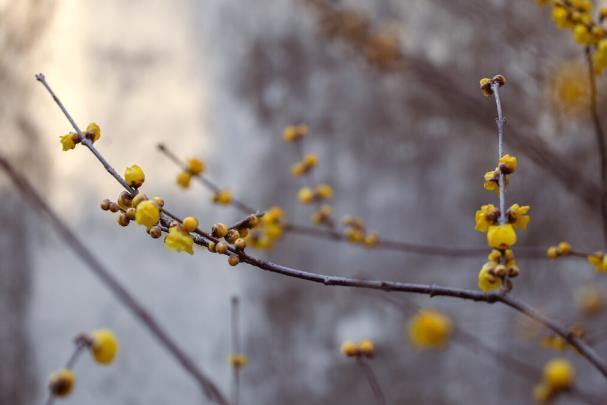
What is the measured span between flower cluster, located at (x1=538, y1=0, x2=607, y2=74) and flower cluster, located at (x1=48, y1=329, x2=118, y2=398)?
1.85 feet

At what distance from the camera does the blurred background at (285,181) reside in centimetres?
149

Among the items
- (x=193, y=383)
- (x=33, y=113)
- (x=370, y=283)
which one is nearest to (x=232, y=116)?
(x=33, y=113)

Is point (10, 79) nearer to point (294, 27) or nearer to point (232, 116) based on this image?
point (232, 116)

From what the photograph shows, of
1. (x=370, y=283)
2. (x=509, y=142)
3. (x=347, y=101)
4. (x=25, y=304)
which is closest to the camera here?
(x=370, y=283)

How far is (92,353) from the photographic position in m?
0.45

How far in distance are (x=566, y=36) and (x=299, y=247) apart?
891mm

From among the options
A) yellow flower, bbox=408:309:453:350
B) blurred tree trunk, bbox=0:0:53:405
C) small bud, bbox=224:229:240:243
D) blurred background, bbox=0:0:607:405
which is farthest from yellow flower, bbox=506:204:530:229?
blurred tree trunk, bbox=0:0:53:405

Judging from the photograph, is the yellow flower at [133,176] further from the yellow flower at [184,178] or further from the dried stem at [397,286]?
the yellow flower at [184,178]

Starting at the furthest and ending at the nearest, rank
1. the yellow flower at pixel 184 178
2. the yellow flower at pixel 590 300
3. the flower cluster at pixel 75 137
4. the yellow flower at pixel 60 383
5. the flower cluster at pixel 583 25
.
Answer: the yellow flower at pixel 590 300
the yellow flower at pixel 184 178
the flower cluster at pixel 583 25
the flower cluster at pixel 75 137
the yellow flower at pixel 60 383

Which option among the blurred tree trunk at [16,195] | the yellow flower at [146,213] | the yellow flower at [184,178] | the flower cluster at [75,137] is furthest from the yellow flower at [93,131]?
the blurred tree trunk at [16,195]

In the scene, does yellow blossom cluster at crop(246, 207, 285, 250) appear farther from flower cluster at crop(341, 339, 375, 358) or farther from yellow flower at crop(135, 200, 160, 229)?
yellow flower at crop(135, 200, 160, 229)

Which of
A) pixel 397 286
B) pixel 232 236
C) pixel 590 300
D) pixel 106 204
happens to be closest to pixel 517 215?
pixel 397 286

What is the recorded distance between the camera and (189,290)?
1523mm

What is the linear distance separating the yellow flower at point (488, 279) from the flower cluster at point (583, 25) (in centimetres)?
31
